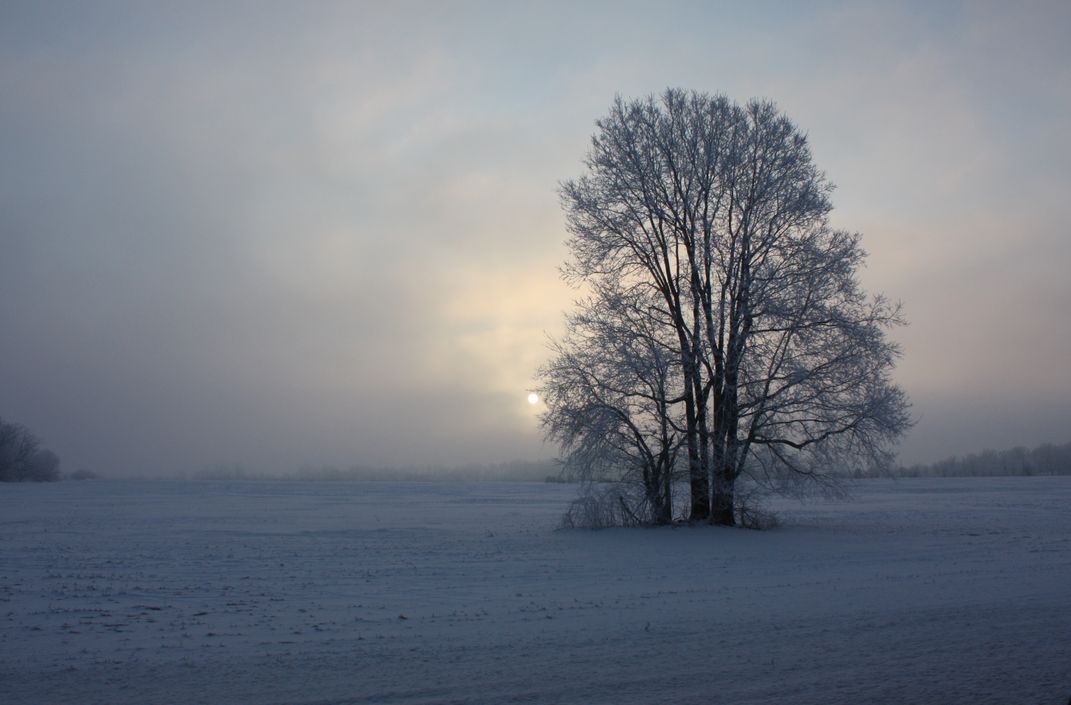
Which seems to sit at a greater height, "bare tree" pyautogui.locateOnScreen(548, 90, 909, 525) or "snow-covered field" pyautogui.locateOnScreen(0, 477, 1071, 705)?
"bare tree" pyautogui.locateOnScreen(548, 90, 909, 525)

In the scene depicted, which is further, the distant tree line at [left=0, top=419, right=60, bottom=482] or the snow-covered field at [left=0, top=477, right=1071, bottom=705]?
the distant tree line at [left=0, top=419, right=60, bottom=482]

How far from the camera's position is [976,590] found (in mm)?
12227

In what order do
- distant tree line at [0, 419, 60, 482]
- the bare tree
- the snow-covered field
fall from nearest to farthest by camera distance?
the snow-covered field < the bare tree < distant tree line at [0, 419, 60, 482]

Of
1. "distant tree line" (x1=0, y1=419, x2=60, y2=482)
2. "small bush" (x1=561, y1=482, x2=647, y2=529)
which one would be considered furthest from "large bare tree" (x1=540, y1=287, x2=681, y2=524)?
"distant tree line" (x1=0, y1=419, x2=60, y2=482)

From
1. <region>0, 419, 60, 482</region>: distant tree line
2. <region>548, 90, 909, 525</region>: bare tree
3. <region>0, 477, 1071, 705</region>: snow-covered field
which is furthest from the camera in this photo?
<region>0, 419, 60, 482</region>: distant tree line

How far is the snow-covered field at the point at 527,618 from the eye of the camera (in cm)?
704

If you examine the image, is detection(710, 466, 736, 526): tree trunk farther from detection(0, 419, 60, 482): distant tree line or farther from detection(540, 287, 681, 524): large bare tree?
detection(0, 419, 60, 482): distant tree line

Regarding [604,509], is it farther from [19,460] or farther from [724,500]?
[19,460]

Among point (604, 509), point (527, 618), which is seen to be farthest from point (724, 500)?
point (527, 618)

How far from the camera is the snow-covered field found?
7.04 meters

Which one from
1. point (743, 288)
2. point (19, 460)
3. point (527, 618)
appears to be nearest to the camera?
point (527, 618)

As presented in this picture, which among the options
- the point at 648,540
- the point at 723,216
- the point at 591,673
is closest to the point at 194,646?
the point at 591,673

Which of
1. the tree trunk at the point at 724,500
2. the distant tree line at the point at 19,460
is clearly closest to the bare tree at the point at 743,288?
the tree trunk at the point at 724,500

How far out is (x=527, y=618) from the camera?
10.4 m
